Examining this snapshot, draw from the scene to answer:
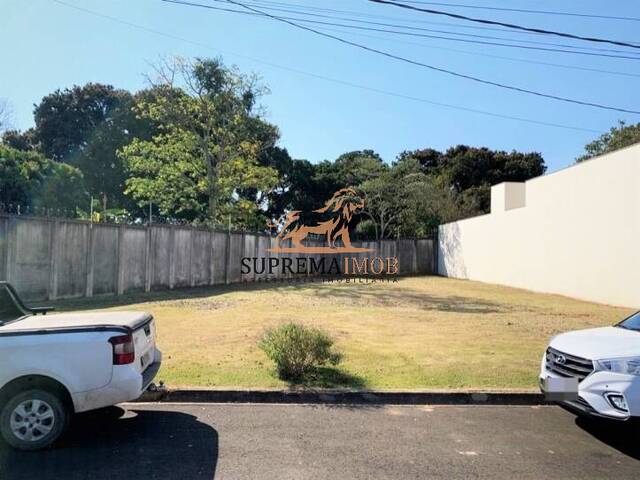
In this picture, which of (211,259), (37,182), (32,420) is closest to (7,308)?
(32,420)

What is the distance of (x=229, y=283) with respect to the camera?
20328 millimetres

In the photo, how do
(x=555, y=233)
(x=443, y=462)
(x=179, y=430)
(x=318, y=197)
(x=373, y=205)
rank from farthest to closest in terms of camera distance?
(x=318, y=197) → (x=373, y=205) → (x=555, y=233) → (x=179, y=430) → (x=443, y=462)

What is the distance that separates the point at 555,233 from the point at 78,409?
1762cm

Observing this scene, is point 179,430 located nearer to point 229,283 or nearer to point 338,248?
point 229,283

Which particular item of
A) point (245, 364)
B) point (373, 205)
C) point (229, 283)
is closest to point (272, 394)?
point (245, 364)

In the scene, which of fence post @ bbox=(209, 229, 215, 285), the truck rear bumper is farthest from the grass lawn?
fence post @ bbox=(209, 229, 215, 285)

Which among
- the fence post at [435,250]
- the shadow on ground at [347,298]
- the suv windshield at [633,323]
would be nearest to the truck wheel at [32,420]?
the suv windshield at [633,323]

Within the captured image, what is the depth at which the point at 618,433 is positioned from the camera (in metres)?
4.80

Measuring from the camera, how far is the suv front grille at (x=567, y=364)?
4.52m

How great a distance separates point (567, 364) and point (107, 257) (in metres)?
12.8

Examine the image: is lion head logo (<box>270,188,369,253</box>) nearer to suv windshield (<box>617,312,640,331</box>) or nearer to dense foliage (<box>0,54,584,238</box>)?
dense foliage (<box>0,54,584,238</box>)

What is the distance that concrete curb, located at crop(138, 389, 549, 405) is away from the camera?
5.59 metres

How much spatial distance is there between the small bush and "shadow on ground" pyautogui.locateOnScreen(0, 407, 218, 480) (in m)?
1.41

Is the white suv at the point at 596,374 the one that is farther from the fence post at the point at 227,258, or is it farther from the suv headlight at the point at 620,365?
the fence post at the point at 227,258
